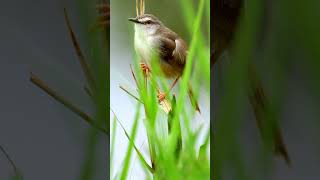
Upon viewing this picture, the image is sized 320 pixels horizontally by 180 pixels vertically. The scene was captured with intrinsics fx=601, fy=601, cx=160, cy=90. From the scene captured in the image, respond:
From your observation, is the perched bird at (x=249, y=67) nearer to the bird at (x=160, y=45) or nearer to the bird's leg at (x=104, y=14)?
the bird at (x=160, y=45)

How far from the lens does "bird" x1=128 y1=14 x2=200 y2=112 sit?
1767mm

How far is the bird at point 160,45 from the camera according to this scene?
1767 mm

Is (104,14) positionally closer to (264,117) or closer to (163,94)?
(163,94)

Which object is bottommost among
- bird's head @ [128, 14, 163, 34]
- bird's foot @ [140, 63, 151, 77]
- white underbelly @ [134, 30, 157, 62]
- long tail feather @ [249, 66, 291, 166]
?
long tail feather @ [249, 66, 291, 166]

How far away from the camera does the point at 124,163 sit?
1813 millimetres

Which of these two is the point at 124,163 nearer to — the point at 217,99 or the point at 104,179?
the point at 104,179

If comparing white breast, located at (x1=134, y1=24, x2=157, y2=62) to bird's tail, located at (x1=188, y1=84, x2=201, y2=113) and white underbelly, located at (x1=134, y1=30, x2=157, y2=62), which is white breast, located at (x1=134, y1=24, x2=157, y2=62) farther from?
bird's tail, located at (x1=188, y1=84, x2=201, y2=113)

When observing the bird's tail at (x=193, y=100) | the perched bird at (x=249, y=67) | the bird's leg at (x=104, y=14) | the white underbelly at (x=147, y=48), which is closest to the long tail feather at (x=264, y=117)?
the perched bird at (x=249, y=67)

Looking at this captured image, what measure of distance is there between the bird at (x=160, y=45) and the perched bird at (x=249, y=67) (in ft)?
0.34

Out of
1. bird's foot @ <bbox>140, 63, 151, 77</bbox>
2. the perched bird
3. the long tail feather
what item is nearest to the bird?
bird's foot @ <bbox>140, 63, 151, 77</bbox>

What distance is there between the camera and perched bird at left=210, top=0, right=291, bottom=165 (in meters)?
1.76

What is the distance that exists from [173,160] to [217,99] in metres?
0.22

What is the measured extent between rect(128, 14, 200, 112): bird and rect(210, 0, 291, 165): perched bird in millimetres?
104

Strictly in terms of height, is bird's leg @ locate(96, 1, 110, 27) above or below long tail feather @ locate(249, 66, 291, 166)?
above
